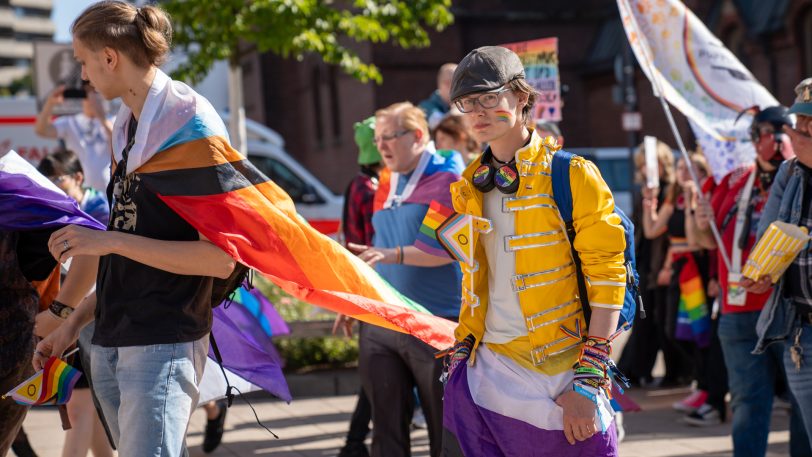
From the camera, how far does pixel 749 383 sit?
5648mm

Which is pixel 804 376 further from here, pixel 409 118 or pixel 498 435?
pixel 409 118

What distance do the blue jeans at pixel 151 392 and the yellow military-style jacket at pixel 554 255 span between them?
1.01 m

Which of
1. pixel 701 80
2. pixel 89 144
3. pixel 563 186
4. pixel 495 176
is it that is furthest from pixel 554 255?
pixel 89 144

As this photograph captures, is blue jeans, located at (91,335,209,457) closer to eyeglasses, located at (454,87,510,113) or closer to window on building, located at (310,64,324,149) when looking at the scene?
eyeglasses, located at (454,87,510,113)

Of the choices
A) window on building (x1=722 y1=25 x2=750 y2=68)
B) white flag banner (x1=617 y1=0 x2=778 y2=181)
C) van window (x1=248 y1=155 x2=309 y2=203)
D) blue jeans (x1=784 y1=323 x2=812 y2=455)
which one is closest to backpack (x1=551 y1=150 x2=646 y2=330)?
blue jeans (x1=784 y1=323 x2=812 y2=455)

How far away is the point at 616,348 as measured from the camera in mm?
11391

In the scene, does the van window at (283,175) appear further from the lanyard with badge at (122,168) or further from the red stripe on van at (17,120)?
the lanyard with badge at (122,168)

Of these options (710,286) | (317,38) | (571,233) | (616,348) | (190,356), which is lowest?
(616,348)

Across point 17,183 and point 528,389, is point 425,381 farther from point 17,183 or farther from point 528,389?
point 17,183

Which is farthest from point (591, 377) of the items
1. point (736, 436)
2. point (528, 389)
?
point (736, 436)

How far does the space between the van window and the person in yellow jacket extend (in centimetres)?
1243

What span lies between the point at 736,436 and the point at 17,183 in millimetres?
3664

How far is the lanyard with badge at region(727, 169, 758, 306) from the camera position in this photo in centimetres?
580

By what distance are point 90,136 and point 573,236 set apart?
6.53 metres
